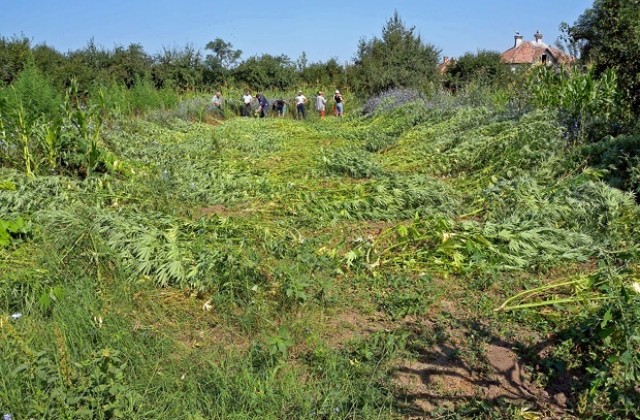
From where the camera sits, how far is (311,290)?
392cm

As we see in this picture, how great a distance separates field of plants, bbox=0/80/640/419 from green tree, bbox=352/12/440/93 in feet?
48.6

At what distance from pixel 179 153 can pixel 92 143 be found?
10.2 ft

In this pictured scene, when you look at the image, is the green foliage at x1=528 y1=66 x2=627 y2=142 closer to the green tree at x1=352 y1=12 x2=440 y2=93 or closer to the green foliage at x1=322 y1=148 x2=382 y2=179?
the green foliage at x1=322 y1=148 x2=382 y2=179

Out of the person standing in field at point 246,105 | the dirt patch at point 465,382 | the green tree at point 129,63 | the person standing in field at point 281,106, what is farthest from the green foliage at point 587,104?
the green tree at point 129,63

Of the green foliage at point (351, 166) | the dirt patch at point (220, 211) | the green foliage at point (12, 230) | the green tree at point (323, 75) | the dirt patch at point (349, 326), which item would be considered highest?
the green tree at point (323, 75)

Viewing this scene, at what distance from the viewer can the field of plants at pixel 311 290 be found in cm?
268

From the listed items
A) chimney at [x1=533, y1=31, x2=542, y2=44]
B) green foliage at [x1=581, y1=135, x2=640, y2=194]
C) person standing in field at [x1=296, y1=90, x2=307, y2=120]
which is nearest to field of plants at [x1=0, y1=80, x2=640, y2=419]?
green foliage at [x1=581, y1=135, x2=640, y2=194]

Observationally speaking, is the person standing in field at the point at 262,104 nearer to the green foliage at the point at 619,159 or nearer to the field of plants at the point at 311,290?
the field of plants at the point at 311,290

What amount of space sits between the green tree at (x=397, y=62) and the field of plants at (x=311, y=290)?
583 inches

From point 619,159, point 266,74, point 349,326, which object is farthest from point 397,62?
point 349,326

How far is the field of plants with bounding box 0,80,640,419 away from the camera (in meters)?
2.68

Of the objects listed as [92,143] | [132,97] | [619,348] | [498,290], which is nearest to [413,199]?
[498,290]

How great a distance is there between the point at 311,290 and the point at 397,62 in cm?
1954

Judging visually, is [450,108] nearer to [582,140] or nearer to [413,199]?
[582,140]
